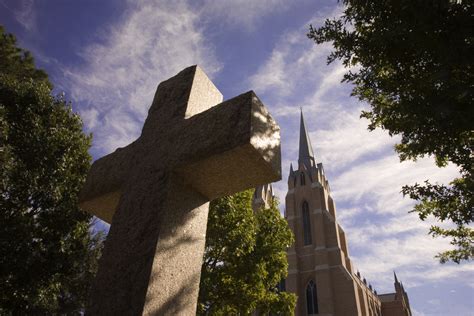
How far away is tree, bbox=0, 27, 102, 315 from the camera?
7445 mm

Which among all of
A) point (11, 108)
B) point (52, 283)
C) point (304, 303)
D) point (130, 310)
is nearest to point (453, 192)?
point (130, 310)

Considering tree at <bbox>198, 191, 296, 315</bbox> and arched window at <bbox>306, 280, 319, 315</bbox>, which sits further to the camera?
arched window at <bbox>306, 280, 319, 315</bbox>

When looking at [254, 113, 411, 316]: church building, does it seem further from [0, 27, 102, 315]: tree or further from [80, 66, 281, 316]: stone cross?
[80, 66, 281, 316]: stone cross

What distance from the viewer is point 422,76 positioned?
5340 millimetres

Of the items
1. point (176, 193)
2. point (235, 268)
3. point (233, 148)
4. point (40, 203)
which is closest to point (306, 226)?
point (235, 268)

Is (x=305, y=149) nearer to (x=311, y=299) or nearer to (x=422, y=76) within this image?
(x=311, y=299)

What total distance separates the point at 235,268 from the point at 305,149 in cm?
A: 4055

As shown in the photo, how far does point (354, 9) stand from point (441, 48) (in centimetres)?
218

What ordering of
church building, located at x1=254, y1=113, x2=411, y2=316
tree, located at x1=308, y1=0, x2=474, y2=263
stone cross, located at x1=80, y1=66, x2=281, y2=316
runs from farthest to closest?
1. church building, located at x1=254, y1=113, x2=411, y2=316
2. tree, located at x1=308, y1=0, x2=474, y2=263
3. stone cross, located at x1=80, y1=66, x2=281, y2=316

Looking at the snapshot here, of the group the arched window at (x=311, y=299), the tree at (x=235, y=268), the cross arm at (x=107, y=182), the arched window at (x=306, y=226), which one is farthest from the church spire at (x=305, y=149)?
the cross arm at (x=107, y=182)

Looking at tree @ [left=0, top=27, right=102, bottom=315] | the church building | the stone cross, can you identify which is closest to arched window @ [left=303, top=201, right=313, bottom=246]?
the church building

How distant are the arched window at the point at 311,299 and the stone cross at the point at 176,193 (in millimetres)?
34027

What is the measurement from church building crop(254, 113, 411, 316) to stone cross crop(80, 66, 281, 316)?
32.6 metres

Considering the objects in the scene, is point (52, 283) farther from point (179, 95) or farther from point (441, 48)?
A: point (441, 48)
